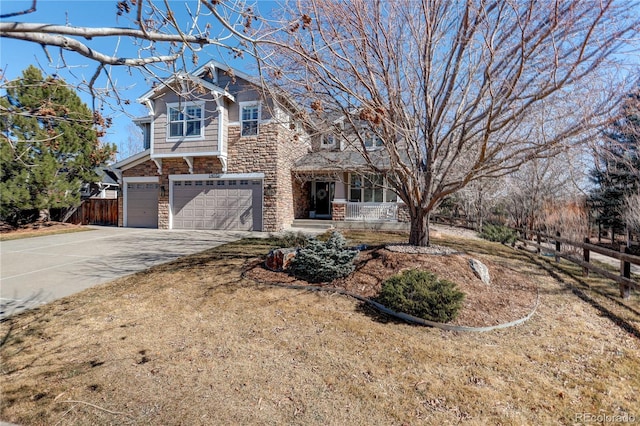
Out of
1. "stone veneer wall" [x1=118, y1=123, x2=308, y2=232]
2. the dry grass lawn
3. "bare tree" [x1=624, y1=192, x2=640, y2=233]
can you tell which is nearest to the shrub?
the dry grass lawn

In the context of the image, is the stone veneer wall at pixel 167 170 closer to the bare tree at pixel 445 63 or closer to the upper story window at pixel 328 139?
the upper story window at pixel 328 139

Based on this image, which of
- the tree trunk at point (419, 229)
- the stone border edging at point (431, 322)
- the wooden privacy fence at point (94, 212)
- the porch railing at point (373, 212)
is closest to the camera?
the stone border edging at point (431, 322)

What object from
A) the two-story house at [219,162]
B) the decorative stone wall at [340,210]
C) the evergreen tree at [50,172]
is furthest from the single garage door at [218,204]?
the decorative stone wall at [340,210]

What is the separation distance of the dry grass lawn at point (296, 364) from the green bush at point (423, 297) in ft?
0.86

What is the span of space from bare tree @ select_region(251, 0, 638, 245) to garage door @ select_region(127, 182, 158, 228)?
12.9 meters

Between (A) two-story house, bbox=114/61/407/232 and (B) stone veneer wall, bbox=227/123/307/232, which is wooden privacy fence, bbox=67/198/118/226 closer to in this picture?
(A) two-story house, bbox=114/61/407/232

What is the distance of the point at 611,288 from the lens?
21.1 ft

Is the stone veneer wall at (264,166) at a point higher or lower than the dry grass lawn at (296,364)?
higher

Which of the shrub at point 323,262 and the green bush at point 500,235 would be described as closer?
the shrub at point 323,262

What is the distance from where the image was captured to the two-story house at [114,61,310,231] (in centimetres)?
1408

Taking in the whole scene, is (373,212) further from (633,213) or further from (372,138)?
(633,213)

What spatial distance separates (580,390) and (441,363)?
126cm

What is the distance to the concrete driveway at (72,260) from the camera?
5.72 meters

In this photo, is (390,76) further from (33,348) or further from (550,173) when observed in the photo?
(550,173)
